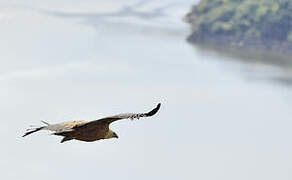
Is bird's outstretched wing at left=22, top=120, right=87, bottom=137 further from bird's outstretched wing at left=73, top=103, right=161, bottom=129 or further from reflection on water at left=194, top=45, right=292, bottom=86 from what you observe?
reflection on water at left=194, top=45, right=292, bottom=86

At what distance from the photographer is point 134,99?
128ft

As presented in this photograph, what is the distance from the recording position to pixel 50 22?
59.8 m

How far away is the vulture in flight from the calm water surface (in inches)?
917

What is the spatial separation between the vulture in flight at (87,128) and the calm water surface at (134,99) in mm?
23291

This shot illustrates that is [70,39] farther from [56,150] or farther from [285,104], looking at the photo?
[56,150]

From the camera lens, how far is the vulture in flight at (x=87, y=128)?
13.5 feet

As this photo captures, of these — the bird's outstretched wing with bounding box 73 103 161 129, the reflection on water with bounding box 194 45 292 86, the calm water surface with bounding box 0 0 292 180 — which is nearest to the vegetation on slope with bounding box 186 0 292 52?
the reflection on water with bounding box 194 45 292 86

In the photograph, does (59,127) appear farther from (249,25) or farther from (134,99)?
(249,25)

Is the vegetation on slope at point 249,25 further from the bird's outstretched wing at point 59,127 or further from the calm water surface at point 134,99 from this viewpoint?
the bird's outstretched wing at point 59,127

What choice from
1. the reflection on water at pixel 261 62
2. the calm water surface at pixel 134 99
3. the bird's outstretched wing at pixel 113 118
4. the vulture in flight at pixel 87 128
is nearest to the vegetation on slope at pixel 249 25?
the reflection on water at pixel 261 62

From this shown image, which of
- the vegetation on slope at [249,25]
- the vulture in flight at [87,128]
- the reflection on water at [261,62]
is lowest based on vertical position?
the vulture in flight at [87,128]

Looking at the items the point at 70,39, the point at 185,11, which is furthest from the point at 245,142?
the point at 185,11

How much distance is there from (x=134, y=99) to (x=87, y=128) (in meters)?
34.5

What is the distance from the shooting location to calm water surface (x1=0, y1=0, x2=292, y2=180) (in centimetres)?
3025
